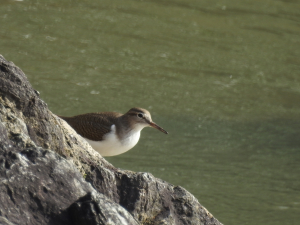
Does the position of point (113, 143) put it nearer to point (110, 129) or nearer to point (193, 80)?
point (110, 129)

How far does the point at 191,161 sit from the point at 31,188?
5436 millimetres

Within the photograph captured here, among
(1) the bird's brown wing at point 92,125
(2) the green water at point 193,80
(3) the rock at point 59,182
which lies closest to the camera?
(3) the rock at point 59,182

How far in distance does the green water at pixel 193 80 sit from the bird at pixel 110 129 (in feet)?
2.96

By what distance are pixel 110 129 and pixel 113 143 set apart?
15 cm

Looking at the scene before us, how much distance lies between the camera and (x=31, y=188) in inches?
80.9

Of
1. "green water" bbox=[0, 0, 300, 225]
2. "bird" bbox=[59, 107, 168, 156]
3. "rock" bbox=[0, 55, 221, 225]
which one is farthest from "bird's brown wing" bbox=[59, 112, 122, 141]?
"rock" bbox=[0, 55, 221, 225]

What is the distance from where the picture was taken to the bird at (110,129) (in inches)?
242

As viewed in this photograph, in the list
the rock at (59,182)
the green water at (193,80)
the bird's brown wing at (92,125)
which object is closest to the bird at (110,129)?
the bird's brown wing at (92,125)

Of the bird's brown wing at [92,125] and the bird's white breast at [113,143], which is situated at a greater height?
the bird's brown wing at [92,125]

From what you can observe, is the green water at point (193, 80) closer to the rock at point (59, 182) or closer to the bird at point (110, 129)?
the bird at point (110, 129)

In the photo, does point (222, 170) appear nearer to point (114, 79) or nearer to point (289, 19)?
point (114, 79)

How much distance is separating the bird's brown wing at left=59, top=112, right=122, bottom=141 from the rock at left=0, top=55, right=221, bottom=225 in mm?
3287

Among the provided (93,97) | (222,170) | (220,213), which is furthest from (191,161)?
(93,97)

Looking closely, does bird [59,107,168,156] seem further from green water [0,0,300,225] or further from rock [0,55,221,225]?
rock [0,55,221,225]
